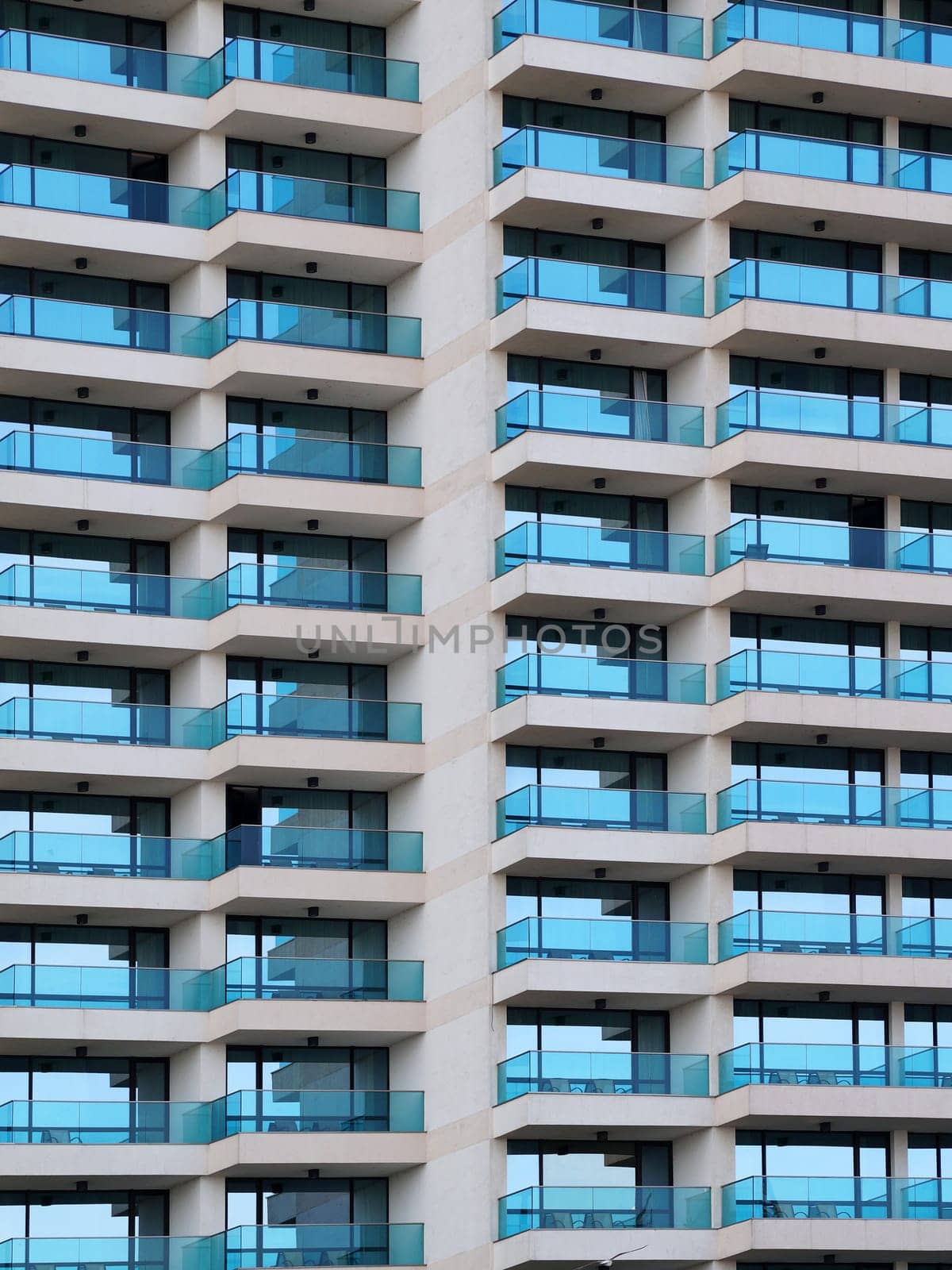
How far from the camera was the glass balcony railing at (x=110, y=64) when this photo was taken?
7225cm

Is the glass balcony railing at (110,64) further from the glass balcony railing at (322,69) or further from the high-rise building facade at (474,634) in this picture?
the glass balcony railing at (322,69)

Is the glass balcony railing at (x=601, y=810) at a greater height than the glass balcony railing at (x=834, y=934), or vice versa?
the glass balcony railing at (x=601, y=810)

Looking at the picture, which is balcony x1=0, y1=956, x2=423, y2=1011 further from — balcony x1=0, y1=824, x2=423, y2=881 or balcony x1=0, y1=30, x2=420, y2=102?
balcony x1=0, y1=30, x2=420, y2=102

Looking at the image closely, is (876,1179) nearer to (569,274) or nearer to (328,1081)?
(328,1081)

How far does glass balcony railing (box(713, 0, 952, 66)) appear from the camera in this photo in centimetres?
7238

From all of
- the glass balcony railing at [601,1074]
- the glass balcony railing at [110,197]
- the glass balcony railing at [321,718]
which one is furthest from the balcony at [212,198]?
the glass balcony railing at [601,1074]

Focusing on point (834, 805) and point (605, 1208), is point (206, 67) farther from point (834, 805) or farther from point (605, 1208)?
point (605, 1208)

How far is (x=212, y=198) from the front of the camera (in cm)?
7312

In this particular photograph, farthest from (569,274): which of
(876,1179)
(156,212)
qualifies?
(876,1179)

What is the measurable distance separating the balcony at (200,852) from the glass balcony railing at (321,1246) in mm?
7314

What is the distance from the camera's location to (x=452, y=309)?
72125mm

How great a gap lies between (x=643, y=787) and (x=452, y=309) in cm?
1082

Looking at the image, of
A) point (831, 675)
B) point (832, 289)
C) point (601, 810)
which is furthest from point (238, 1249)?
point (832, 289)

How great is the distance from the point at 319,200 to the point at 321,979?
659 inches
